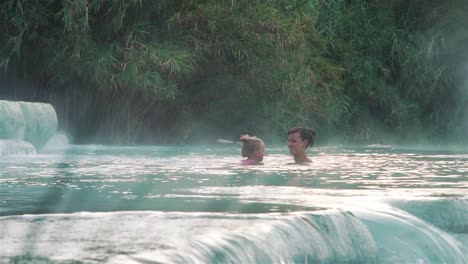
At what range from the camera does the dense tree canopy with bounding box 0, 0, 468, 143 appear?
1305 centimetres

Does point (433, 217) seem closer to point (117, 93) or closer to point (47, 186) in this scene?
point (47, 186)

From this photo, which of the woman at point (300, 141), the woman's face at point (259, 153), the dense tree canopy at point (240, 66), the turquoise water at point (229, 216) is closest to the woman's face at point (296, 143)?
the woman at point (300, 141)

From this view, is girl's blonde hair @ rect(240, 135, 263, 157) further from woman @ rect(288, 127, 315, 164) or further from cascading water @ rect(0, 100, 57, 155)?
cascading water @ rect(0, 100, 57, 155)

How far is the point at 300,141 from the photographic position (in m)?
8.95

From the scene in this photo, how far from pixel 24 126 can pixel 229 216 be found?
809 cm

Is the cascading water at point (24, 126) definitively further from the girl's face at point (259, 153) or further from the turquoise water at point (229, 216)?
the girl's face at point (259, 153)

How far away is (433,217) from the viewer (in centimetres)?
493

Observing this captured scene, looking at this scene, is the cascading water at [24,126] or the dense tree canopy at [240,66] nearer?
the cascading water at [24,126]

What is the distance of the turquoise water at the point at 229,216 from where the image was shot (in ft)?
10.6

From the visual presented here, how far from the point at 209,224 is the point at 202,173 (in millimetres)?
3974

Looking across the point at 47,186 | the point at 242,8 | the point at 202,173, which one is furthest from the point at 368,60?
the point at 47,186

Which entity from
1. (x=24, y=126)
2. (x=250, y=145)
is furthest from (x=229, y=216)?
(x=24, y=126)

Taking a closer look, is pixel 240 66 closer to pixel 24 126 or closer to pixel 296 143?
pixel 24 126

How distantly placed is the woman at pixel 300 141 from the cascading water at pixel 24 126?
11.4 feet
